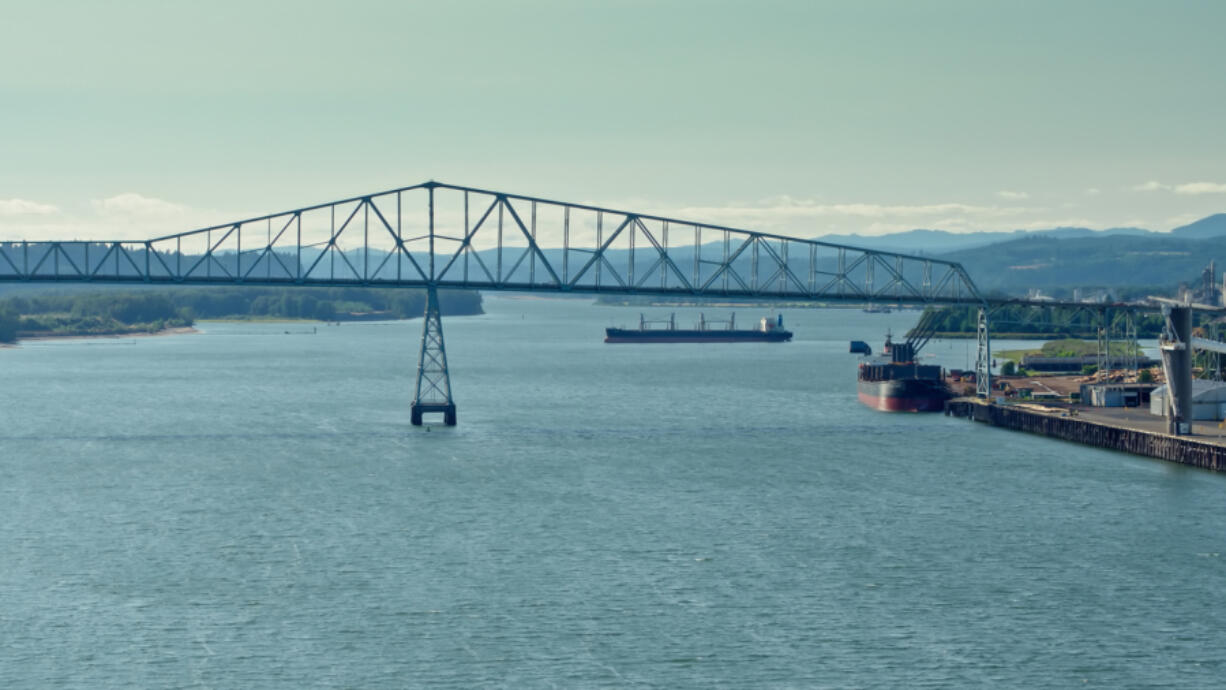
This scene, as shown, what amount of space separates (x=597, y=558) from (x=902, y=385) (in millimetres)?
60804

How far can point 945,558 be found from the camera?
49812mm

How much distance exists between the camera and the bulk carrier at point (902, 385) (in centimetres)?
10506

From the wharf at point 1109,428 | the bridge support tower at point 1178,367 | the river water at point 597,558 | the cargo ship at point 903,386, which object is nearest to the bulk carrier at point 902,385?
the cargo ship at point 903,386

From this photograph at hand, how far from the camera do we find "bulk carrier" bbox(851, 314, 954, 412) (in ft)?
345

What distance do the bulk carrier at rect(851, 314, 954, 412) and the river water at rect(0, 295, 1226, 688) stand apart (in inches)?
466

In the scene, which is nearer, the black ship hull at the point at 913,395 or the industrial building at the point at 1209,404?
the industrial building at the point at 1209,404

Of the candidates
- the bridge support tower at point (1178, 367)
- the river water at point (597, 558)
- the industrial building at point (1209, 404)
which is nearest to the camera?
the river water at point (597, 558)

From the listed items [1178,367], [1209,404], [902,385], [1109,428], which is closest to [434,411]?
[902,385]

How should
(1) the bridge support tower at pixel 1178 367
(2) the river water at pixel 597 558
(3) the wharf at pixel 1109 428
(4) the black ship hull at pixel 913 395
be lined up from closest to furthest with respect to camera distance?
(2) the river water at pixel 597 558, (3) the wharf at pixel 1109 428, (1) the bridge support tower at pixel 1178 367, (4) the black ship hull at pixel 913 395

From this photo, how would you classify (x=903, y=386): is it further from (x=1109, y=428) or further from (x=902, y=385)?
(x=1109, y=428)

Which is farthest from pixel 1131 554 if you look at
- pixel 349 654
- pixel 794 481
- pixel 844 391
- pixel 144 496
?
pixel 844 391

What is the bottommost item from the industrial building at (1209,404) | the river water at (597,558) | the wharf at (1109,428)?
the river water at (597,558)

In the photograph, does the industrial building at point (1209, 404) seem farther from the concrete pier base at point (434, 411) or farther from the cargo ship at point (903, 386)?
the concrete pier base at point (434, 411)

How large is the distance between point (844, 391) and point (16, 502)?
8262 cm
